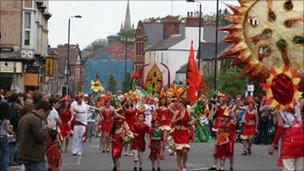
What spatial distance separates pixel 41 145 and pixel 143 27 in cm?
11916

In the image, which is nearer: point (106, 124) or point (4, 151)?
point (4, 151)

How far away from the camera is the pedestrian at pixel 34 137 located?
12867 millimetres

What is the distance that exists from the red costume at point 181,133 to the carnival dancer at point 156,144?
55.1 inches

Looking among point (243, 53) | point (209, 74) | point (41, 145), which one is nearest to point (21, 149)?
point (41, 145)

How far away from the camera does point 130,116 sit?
21812 mm

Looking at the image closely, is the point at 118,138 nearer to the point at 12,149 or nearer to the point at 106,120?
the point at 12,149

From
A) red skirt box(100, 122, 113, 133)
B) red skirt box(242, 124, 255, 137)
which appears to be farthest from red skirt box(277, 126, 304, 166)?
red skirt box(100, 122, 113, 133)

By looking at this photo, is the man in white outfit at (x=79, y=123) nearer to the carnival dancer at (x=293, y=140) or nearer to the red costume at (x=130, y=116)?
the red costume at (x=130, y=116)

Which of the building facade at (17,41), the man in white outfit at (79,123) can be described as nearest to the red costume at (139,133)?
the man in white outfit at (79,123)

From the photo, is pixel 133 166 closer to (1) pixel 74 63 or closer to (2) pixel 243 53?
(2) pixel 243 53

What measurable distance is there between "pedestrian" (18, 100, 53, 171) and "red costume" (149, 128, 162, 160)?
858 centimetres

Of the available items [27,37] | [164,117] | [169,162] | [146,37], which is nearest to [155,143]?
[164,117]

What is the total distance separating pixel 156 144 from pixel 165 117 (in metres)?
1.14

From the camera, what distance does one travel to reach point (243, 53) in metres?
13.1
